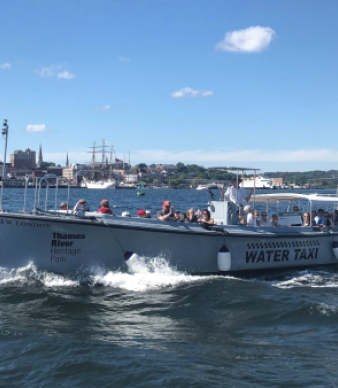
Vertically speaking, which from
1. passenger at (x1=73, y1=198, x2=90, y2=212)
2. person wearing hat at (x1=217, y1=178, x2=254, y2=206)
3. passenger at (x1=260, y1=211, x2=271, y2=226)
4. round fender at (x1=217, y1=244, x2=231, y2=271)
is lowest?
round fender at (x1=217, y1=244, x2=231, y2=271)

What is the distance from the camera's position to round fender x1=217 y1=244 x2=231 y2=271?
33.0 ft

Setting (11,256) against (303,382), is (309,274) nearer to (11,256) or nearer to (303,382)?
(303,382)

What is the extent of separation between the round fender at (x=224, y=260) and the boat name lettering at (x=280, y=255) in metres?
0.83

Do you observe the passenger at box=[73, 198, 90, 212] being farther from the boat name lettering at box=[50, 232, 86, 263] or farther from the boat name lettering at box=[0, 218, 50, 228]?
the boat name lettering at box=[0, 218, 50, 228]

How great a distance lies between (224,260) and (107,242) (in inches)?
106

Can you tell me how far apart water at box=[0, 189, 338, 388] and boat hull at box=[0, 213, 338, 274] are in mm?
276

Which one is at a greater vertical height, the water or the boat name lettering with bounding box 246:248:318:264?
the boat name lettering with bounding box 246:248:318:264

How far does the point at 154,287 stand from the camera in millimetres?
9539

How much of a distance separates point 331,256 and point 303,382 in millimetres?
7622

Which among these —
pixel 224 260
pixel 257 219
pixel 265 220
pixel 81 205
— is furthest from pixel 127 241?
pixel 265 220

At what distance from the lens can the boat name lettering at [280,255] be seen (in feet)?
35.6

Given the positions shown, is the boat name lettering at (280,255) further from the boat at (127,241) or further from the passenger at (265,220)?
the passenger at (265,220)

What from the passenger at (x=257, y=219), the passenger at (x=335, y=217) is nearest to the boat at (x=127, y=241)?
the passenger at (x=257, y=219)

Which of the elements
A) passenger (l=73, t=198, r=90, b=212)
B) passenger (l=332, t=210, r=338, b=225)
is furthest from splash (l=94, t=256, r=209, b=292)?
passenger (l=332, t=210, r=338, b=225)
